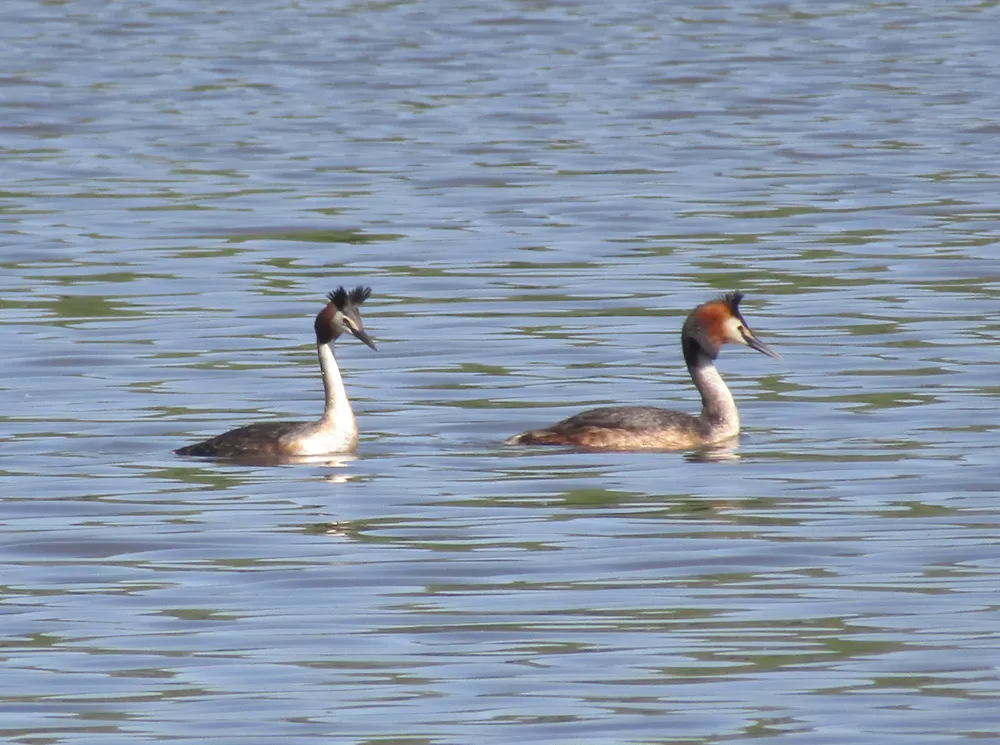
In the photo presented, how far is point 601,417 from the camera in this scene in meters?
15.0

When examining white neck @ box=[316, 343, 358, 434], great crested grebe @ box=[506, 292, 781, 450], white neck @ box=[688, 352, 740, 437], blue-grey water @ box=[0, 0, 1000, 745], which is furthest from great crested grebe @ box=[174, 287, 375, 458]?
white neck @ box=[688, 352, 740, 437]

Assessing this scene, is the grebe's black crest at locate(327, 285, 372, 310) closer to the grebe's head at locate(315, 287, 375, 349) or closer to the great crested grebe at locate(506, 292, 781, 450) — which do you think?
the grebe's head at locate(315, 287, 375, 349)

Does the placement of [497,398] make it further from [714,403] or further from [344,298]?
[714,403]

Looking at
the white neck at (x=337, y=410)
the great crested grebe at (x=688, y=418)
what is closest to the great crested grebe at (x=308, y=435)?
the white neck at (x=337, y=410)

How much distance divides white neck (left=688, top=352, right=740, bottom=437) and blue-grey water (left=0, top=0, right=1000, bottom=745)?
0.18 meters

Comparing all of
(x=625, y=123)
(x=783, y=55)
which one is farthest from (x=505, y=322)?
(x=783, y=55)

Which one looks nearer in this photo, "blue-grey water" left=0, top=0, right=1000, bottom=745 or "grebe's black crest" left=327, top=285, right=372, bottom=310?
"blue-grey water" left=0, top=0, right=1000, bottom=745

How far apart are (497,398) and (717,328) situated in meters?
1.41

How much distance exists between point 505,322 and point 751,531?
23.3 feet

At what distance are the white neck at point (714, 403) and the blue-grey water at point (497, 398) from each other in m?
0.18

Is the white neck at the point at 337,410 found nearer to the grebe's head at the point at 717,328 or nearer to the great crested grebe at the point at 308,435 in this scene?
the great crested grebe at the point at 308,435

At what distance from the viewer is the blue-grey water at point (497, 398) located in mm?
9812

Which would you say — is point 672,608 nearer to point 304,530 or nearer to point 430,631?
point 430,631

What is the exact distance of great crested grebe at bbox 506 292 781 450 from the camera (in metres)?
15.0
